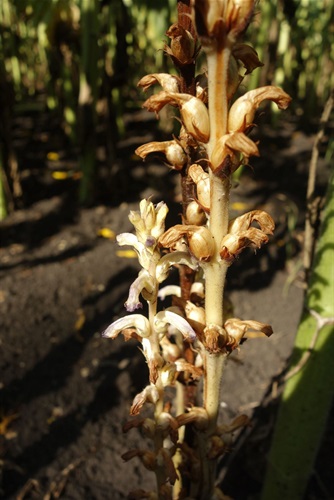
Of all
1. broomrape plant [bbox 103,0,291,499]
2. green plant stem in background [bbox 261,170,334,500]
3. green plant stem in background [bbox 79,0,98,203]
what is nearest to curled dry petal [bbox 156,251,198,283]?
broomrape plant [bbox 103,0,291,499]

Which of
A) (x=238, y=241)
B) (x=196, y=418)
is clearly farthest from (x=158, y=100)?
(x=196, y=418)

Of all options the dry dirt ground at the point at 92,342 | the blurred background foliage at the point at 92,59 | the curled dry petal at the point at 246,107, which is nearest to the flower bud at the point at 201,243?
the curled dry petal at the point at 246,107

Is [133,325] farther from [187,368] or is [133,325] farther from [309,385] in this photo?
[309,385]

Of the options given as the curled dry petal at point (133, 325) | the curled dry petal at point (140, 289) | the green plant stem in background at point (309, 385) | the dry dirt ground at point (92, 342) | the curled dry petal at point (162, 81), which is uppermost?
the curled dry petal at point (162, 81)

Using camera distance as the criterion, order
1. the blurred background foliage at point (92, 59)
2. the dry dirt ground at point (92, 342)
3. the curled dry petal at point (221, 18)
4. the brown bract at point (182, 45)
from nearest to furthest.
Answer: the curled dry petal at point (221, 18)
the brown bract at point (182, 45)
the dry dirt ground at point (92, 342)
the blurred background foliage at point (92, 59)

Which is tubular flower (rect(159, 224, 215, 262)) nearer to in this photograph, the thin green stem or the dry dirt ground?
the thin green stem

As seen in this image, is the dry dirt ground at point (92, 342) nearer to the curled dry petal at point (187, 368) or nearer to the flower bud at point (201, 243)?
the curled dry petal at point (187, 368)
